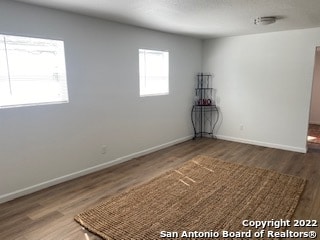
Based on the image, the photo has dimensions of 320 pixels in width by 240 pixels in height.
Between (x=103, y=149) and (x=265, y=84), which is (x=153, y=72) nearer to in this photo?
(x=103, y=149)

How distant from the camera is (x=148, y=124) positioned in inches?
177

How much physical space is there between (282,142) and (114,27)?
12.9ft

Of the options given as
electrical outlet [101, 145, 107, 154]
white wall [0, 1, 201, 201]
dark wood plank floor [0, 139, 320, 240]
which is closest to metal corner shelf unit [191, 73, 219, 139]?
dark wood plank floor [0, 139, 320, 240]

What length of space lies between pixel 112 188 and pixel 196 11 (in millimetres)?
2592

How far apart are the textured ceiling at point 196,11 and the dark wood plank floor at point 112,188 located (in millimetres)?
2304

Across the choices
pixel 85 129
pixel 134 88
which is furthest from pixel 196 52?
pixel 85 129

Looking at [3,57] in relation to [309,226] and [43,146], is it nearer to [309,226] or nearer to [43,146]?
[43,146]

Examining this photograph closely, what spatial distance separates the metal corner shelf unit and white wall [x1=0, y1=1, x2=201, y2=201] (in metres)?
1.11

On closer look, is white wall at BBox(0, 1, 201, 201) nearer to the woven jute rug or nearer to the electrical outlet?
the electrical outlet

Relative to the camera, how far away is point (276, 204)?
8.50ft

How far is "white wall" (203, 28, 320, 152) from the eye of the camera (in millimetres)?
4371
